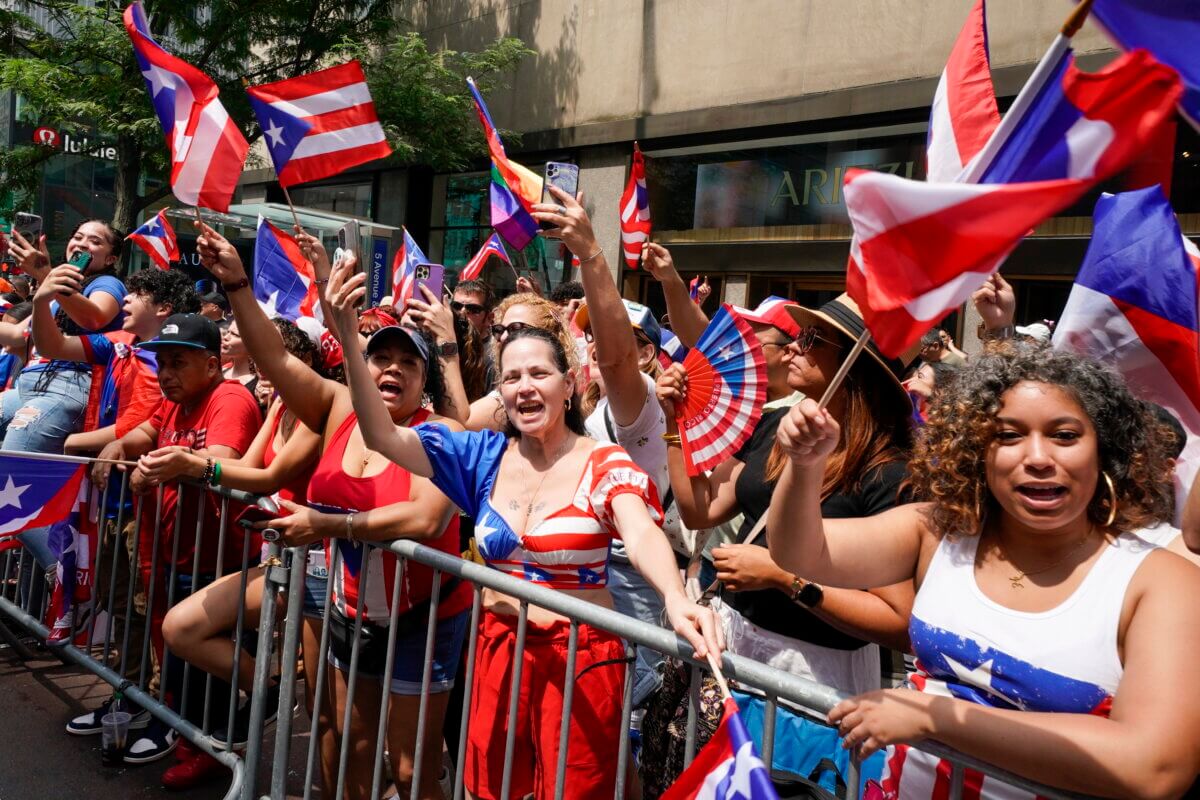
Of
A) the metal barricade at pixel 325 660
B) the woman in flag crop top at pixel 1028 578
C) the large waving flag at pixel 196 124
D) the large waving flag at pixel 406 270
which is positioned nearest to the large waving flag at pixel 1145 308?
the woman in flag crop top at pixel 1028 578

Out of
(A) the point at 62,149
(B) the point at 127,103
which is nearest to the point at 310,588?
(B) the point at 127,103

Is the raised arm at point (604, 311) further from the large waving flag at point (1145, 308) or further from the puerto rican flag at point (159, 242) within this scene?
the puerto rican flag at point (159, 242)

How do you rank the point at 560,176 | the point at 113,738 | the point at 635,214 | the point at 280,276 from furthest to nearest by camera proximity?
the point at 635,214 → the point at 280,276 → the point at 113,738 → the point at 560,176

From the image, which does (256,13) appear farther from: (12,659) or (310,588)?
(310,588)

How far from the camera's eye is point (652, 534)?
2730 millimetres

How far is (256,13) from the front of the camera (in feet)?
47.9

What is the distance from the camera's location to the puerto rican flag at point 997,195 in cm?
160

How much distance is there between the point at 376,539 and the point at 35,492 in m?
2.04

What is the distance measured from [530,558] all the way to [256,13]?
1414 centimetres

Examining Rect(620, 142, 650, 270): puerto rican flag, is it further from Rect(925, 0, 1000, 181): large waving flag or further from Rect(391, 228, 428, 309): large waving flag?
Rect(925, 0, 1000, 181): large waving flag

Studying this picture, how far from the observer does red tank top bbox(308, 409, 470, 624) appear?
3428 mm

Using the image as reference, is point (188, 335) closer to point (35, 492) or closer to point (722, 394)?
point (35, 492)

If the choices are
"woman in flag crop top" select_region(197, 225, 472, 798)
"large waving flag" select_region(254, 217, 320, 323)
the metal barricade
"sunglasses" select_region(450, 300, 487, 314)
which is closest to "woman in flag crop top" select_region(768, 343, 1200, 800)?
the metal barricade

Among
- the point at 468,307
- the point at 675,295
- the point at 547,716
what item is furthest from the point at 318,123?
the point at 547,716
